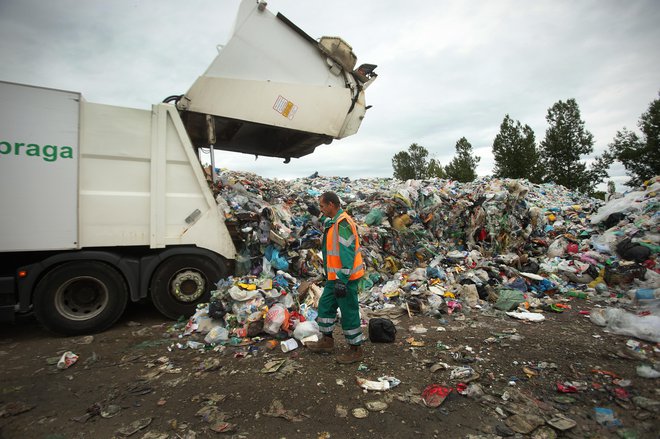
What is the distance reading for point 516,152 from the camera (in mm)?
22672

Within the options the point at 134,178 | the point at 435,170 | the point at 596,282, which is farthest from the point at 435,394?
the point at 435,170

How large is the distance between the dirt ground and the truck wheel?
0.36m

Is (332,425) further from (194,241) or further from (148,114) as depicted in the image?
(148,114)

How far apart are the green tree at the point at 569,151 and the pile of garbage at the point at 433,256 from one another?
19.6 metres

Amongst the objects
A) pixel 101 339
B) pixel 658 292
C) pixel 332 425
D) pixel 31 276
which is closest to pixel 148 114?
pixel 31 276

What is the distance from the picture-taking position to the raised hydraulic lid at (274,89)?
3.39 meters

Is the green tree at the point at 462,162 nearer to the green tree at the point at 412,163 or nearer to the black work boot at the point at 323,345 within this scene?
the green tree at the point at 412,163

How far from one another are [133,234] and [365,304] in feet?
9.19

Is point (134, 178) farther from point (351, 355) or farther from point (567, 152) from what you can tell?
point (567, 152)

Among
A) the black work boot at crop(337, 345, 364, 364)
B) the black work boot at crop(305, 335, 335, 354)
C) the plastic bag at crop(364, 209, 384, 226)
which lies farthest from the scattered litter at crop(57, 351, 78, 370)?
the plastic bag at crop(364, 209, 384, 226)

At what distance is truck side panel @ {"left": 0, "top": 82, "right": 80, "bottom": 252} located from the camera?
2.76 meters

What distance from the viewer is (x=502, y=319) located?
3.53 metres

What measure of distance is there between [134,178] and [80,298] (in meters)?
1.33

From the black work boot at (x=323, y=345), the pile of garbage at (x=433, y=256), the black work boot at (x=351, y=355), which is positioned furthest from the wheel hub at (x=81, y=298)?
the black work boot at (x=351, y=355)
